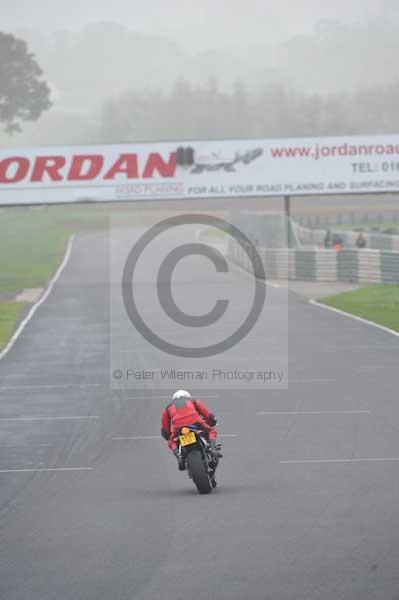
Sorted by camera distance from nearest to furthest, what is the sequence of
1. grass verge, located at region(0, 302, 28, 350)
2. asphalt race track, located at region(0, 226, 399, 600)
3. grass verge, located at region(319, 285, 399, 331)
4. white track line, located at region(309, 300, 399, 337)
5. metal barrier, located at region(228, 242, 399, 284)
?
asphalt race track, located at region(0, 226, 399, 600), white track line, located at region(309, 300, 399, 337), grass verge, located at region(0, 302, 28, 350), grass verge, located at region(319, 285, 399, 331), metal barrier, located at region(228, 242, 399, 284)

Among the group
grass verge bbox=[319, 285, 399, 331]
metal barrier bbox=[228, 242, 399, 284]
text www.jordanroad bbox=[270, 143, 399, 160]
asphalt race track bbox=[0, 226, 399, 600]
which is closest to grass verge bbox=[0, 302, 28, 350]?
asphalt race track bbox=[0, 226, 399, 600]

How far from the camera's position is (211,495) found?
12992 millimetres

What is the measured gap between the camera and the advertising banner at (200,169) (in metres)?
49.2

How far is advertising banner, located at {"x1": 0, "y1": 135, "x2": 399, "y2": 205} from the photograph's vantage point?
49.2 meters

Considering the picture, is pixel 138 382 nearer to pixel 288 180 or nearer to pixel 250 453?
pixel 250 453

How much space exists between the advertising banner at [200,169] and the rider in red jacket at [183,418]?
35.9 meters

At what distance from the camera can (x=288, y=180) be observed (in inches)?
1986

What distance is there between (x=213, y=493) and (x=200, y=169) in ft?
123

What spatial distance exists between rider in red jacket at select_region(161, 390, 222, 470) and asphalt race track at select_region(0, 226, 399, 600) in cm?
57

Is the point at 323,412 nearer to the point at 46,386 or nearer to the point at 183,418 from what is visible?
the point at 183,418

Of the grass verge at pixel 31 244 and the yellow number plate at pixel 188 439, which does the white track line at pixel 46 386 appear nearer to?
the grass verge at pixel 31 244

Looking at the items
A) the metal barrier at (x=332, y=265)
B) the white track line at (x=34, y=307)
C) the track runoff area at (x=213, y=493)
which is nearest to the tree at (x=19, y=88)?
the white track line at (x=34, y=307)

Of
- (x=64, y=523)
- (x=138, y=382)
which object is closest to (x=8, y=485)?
(x=64, y=523)

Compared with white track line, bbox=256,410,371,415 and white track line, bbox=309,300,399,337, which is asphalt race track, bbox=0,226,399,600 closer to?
white track line, bbox=256,410,371,415
